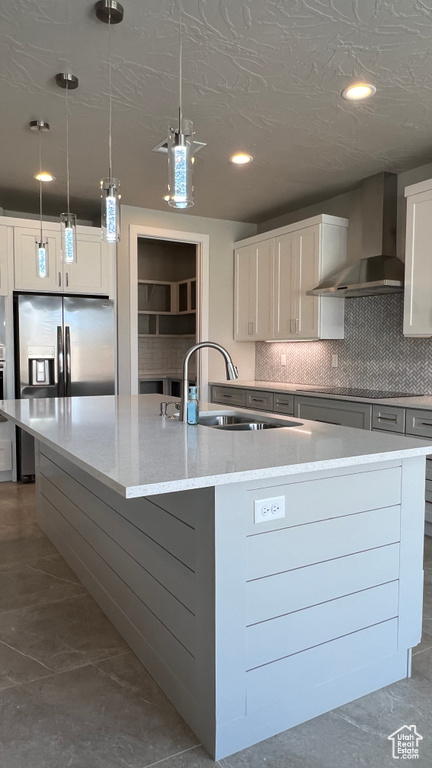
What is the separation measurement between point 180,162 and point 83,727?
6.26 feet

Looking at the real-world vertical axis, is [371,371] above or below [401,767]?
above

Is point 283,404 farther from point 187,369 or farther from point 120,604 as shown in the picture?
point 120,604

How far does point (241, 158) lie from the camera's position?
154 inches

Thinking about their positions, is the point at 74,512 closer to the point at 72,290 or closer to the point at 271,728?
the point at 271,728

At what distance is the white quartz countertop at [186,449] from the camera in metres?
1.42

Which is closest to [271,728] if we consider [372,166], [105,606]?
[105,606]

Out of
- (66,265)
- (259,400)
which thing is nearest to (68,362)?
(66,265)

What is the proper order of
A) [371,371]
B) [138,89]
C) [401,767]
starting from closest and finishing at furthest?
[401,767] → [138,89] → [371,371]

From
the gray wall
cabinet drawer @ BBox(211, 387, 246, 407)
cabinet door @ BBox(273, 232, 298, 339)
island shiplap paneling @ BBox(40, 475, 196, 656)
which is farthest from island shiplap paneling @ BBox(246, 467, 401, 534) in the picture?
cabinet drawer @ BBox(211, 387, 246, 407)

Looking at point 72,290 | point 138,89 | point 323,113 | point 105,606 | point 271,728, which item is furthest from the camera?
point 72,290

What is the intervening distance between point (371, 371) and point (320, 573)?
3129 mm

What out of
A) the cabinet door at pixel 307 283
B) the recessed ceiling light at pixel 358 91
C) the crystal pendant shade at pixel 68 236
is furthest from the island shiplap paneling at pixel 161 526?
the cabinet door at pixel 307 283

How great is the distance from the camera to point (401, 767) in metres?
1.51

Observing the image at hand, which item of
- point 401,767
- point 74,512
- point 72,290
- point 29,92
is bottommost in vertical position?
point 401,767
